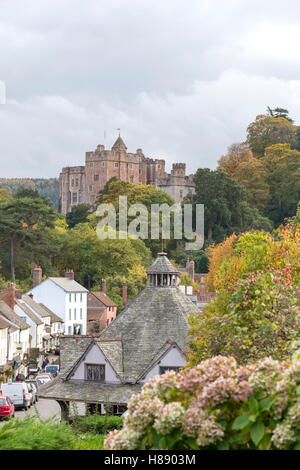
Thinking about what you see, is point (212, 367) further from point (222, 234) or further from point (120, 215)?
point (120, 215)

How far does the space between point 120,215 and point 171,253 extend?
1288 cm

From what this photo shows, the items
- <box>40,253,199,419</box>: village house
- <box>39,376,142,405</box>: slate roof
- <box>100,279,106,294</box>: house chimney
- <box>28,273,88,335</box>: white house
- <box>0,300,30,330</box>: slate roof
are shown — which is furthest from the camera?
<box>100,279,106,294</box>: house chimney

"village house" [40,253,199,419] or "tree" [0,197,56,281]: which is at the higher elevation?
"tree" [0,197,56,281]

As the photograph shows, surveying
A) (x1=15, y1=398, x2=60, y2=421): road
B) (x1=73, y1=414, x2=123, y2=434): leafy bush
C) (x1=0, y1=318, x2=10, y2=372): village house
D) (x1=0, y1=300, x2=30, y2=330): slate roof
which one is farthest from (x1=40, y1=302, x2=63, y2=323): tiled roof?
(x1=73, y1=414, x2=123, y2=434): leafy bush

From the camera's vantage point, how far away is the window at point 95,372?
38.8 m

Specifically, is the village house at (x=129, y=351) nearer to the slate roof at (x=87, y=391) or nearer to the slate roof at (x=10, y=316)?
the slate roof at (x=87, y=391)

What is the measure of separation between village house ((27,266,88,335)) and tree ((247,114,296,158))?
63.7 metres

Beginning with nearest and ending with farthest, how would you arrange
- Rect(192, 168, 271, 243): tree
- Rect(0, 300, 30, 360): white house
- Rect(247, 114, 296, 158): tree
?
Rect(0, 300, 30, 360): white house → Rect(192, 168, 271, 243): tree → Rect(247, 114, 296, 158): tree

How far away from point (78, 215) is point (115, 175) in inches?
755

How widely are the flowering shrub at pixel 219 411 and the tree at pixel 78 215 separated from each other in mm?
136087

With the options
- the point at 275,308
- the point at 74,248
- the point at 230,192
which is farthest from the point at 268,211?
the point at 275,308

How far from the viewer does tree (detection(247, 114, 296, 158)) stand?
480 feet

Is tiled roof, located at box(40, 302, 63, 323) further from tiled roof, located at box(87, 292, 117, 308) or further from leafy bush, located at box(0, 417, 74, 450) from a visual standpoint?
leafy bush, located at box(0, 417, 74, 450)
